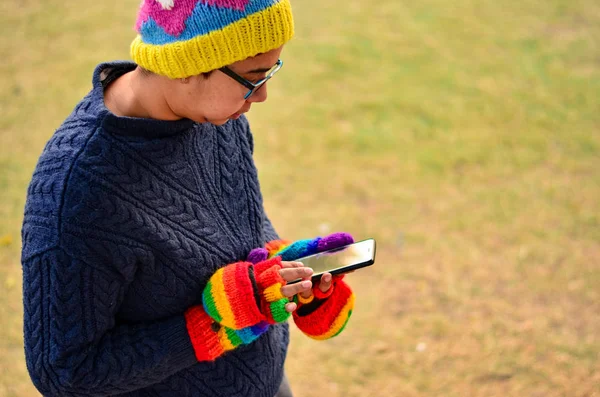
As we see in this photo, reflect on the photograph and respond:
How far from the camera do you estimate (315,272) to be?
208 cm

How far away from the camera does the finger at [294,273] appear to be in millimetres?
1903

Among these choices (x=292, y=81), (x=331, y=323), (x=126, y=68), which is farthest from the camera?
(x=292, y=81)

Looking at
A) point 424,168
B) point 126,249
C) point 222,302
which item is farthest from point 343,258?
point 424,168

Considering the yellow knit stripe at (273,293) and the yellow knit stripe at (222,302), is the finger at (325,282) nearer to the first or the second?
the yellow knit stripe at (273,293)

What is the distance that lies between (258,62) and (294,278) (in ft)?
2.02

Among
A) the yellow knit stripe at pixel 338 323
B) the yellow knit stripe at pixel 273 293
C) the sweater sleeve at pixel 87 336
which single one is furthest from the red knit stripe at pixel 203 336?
the yellow knit stripe at pixel 338 323

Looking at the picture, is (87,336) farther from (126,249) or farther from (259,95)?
(259,95)

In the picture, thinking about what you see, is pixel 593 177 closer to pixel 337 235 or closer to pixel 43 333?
pixel 337 235

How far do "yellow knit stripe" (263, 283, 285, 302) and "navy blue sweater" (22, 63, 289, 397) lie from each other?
6.7 inches

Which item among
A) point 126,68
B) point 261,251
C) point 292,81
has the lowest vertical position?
point 292,81

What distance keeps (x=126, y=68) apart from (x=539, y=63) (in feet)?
18.3

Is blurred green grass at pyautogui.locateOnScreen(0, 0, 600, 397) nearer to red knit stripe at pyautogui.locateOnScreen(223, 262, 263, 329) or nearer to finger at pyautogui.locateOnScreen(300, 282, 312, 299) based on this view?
finger at pyautogui.locateOnScreen(300, 282, 312, 299)

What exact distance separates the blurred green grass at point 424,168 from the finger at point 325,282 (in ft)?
6.03

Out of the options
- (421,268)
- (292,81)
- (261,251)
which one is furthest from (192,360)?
(292,81)
